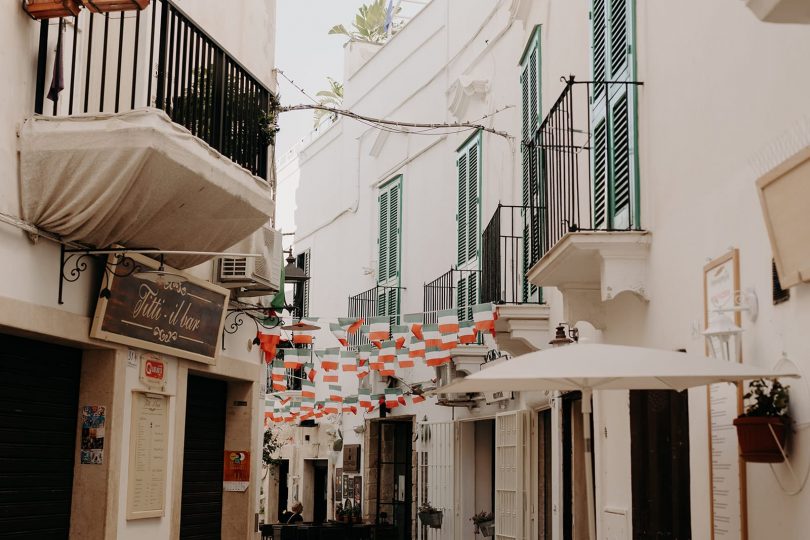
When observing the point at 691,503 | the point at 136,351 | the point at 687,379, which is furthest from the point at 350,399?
the point at 687,379

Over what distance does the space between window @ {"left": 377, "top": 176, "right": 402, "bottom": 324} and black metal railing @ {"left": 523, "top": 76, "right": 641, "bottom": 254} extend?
385 inches

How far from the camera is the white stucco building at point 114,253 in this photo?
7.59 metres

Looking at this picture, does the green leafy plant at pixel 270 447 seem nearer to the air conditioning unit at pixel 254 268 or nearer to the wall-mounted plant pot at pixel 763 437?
the air conditioning unit at pixel 254 268

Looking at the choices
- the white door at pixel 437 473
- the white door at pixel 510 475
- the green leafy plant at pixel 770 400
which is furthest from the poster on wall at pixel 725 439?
the white door at pixel 437 473

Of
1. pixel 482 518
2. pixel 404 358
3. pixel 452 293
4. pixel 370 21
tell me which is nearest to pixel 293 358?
pixel 404 358

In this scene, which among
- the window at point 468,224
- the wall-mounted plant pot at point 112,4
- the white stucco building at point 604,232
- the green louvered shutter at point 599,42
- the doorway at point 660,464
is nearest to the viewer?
the white stucco building at point 604,232

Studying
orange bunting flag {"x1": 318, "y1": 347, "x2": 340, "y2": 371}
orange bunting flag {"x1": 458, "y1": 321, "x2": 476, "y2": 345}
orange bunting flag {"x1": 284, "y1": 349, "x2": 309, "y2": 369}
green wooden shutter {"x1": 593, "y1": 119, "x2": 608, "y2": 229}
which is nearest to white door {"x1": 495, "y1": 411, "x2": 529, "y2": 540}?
orange bunting flag {"x1": 458, "y1": 321, "x2": 476, "y2": 345}

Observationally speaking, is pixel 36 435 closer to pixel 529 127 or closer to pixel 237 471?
pixel 237 471

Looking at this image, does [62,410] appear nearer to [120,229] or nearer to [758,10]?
[120,229]

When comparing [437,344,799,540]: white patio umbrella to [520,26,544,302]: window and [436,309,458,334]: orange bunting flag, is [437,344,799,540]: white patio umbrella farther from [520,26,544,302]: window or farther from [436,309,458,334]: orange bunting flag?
[436,309,458,334]: orange bunting flag

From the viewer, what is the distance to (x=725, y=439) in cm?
721

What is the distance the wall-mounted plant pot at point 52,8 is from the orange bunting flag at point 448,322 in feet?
28.2

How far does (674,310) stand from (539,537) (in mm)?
6629

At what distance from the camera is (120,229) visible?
323 inches
